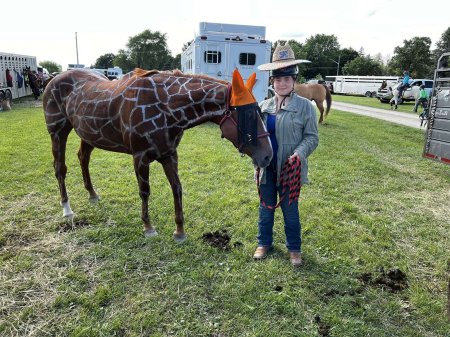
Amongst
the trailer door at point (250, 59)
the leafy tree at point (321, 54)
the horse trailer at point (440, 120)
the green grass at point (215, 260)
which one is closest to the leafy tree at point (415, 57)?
the leafy tree at point (321, 54)

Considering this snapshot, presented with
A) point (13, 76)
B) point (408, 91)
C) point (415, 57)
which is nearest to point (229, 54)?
point (13, 76)

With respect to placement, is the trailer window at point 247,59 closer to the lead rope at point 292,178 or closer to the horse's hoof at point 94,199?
the horse's hoof at point 94,199

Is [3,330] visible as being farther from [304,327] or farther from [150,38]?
[150,38]

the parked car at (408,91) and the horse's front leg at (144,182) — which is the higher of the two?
the parked car at (408,91)

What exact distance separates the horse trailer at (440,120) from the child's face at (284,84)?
2050 mm

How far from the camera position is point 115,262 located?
3.25m

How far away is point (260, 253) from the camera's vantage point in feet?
11.0

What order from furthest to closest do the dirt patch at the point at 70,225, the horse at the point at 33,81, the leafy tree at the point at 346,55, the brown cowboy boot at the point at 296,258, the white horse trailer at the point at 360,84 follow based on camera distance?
the leafy tree at the point at 346,55, the white horse trailer at the point at 360,84, the horse at the point at 33,81, the dirt patch at the point at 70,225, the brown cowboy boot at the point at 296,258

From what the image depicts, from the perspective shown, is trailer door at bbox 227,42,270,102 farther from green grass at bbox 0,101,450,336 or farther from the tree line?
the tree line

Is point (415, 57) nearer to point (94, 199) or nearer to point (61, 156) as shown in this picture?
point (94, 199)

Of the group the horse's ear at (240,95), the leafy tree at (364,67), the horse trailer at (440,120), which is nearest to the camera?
the horse's ear at (240,95)

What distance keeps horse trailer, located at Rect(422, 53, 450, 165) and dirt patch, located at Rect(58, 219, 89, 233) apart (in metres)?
4.36

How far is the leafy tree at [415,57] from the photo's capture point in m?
43.2

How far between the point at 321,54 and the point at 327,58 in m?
3.92
